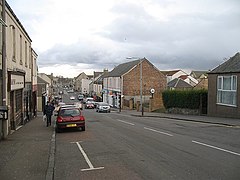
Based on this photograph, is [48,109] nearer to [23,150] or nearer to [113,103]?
[23,150]

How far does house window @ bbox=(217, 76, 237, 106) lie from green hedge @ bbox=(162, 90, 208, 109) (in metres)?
4.28

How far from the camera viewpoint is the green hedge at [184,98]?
3191 cm

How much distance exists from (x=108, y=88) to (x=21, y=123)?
172ft

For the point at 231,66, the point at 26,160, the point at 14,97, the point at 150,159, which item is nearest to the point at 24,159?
the point at 26,160

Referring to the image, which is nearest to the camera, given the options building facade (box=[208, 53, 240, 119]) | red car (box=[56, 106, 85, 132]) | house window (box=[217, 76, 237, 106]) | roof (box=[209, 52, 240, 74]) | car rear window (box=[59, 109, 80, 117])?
red car (box=[56, 106, 85, 132])

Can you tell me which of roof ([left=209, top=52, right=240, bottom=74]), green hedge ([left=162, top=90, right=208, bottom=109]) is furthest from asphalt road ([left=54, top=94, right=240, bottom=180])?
green hedge ([left=162, top=90, right=208, bottom=109])

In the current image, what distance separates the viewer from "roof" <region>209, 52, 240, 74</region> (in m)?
25.2

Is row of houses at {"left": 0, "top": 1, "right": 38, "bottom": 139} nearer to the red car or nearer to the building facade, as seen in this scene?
the red car

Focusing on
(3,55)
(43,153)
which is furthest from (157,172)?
(3,55)

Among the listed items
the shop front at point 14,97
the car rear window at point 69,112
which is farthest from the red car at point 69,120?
the shop front at point 14,97

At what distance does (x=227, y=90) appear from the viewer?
25.9 metres

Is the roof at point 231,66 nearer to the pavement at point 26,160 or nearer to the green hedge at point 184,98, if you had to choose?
the green hedge at point 184,98

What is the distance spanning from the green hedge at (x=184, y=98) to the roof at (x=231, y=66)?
4.30 metres

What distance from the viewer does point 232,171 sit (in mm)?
8156
